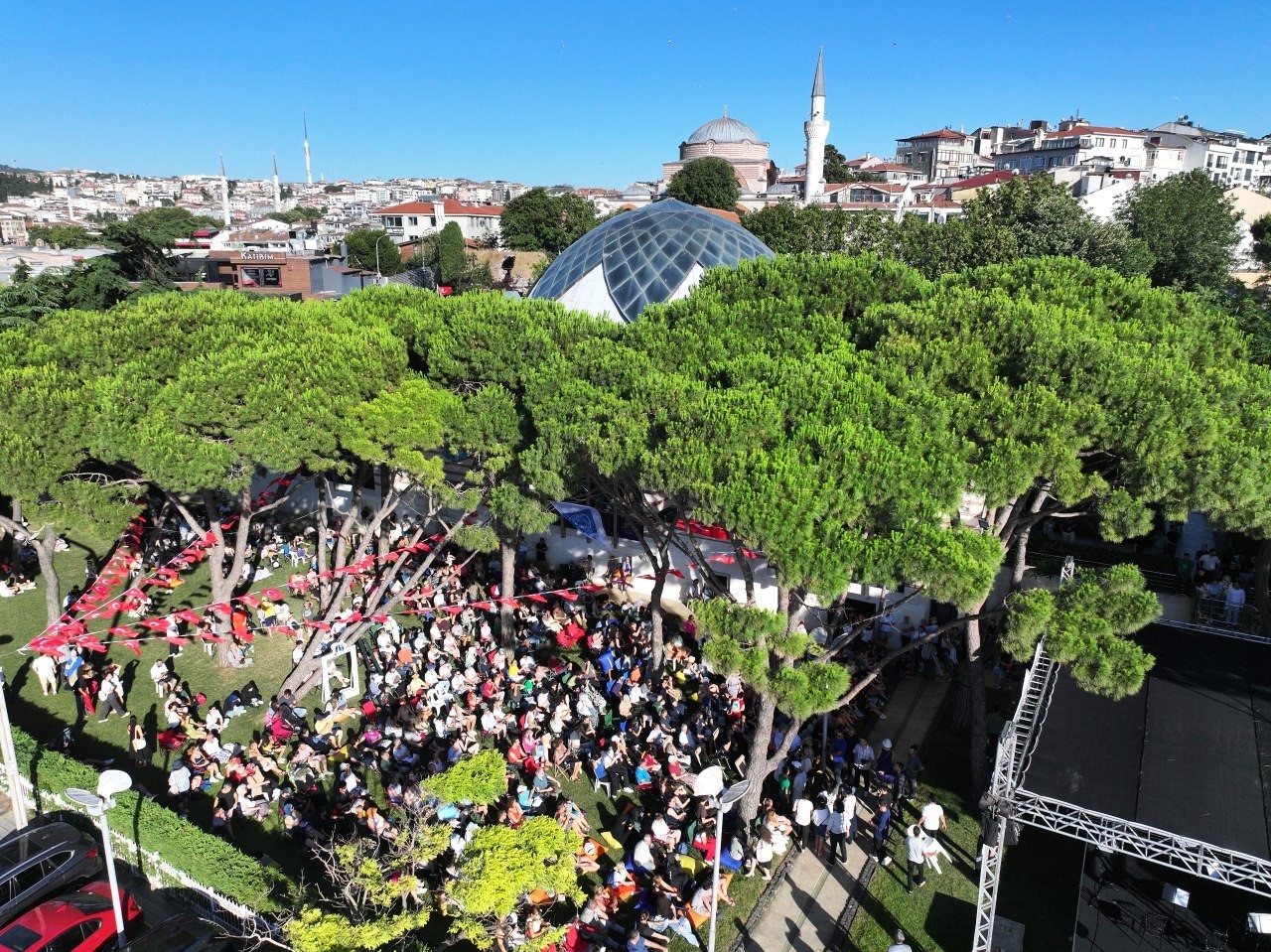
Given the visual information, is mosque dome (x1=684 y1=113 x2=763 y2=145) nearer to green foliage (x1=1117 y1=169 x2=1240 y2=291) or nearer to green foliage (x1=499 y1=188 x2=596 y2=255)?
green foliage (x1=499 y1=188 x2=596 y2=255)

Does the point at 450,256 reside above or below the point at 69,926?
above

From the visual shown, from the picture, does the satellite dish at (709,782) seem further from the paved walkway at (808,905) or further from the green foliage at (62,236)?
the green foliage at (62,236)

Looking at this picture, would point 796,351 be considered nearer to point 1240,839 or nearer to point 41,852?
point 1240,839

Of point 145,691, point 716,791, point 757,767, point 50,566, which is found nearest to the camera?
point 716,791

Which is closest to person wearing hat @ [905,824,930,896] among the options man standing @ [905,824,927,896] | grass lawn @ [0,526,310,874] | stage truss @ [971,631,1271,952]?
man standing @ [905,824,927,896]

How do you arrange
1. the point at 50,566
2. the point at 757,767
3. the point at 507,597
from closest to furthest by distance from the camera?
1. the point at 757,767
2. the point at 50,566
3. the point at 507,597

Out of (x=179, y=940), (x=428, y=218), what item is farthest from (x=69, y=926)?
(x=428, y=218)

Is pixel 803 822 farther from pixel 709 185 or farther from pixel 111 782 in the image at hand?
pixel 709 185
